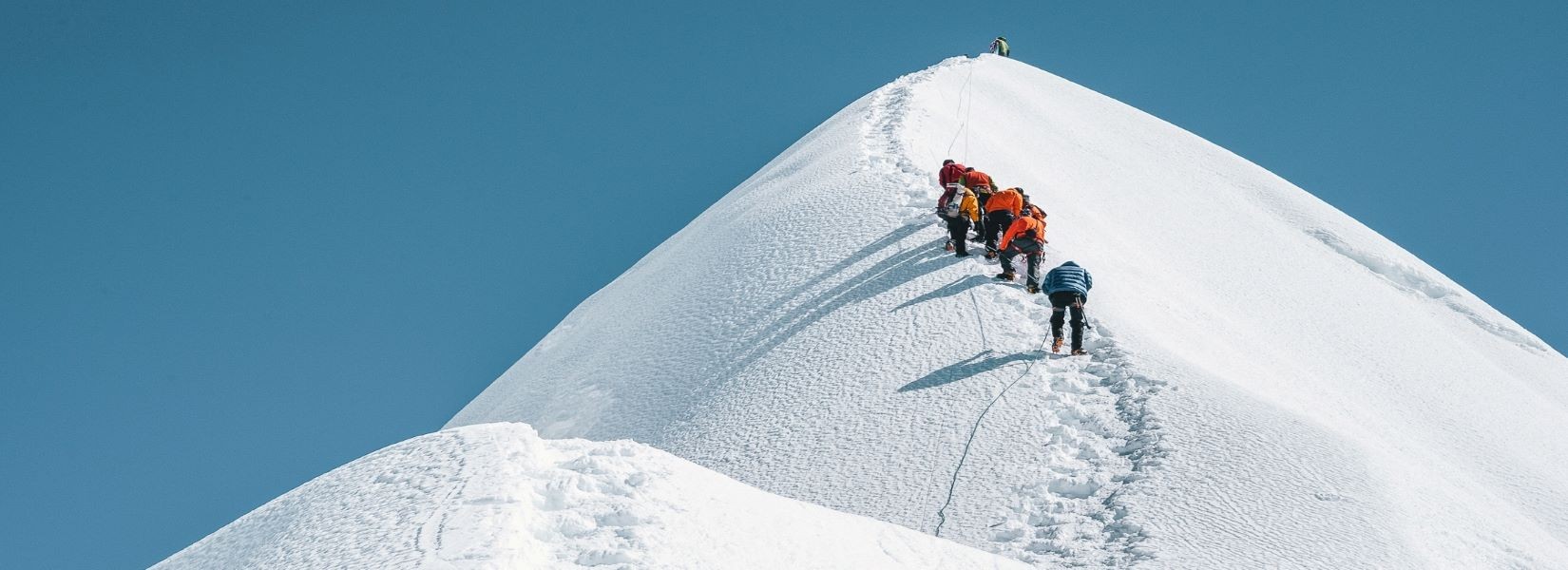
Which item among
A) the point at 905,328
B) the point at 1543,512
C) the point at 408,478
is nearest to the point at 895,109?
the point at 905,328

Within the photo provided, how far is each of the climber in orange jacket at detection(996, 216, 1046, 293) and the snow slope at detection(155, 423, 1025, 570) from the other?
558 centimetres

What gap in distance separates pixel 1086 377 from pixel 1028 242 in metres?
2.35

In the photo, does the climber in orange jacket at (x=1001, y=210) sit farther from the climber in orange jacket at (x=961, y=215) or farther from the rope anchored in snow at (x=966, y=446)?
the rope anchored in snow at (x=966, y=446)

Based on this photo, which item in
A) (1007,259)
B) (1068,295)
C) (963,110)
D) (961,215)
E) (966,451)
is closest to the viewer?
(966,451)

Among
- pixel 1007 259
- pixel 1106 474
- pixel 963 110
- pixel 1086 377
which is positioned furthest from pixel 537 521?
pixel 963 110

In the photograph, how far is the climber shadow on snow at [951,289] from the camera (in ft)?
44.8

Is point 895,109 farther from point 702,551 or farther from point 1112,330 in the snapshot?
point 702,551

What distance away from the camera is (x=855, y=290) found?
14.5 m

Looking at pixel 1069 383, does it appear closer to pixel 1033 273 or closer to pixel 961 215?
pixel 1033 273

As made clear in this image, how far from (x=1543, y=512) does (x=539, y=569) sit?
9.14 meters

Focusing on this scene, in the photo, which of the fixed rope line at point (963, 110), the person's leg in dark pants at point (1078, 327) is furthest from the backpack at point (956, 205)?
the fixed rope line at point (963, 110)

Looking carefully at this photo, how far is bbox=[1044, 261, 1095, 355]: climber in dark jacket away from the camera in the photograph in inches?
464

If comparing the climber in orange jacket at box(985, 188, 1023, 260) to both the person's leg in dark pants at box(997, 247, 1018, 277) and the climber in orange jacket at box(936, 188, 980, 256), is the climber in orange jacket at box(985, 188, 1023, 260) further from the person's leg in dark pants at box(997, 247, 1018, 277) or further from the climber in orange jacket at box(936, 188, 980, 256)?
the person's leg in dark pants at box(997, 247, 1018, 277)

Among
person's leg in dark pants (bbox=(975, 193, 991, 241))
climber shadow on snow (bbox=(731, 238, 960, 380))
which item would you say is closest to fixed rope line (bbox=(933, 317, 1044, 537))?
climber shadow on snow (bbox=(731, 238, 960, 380))
